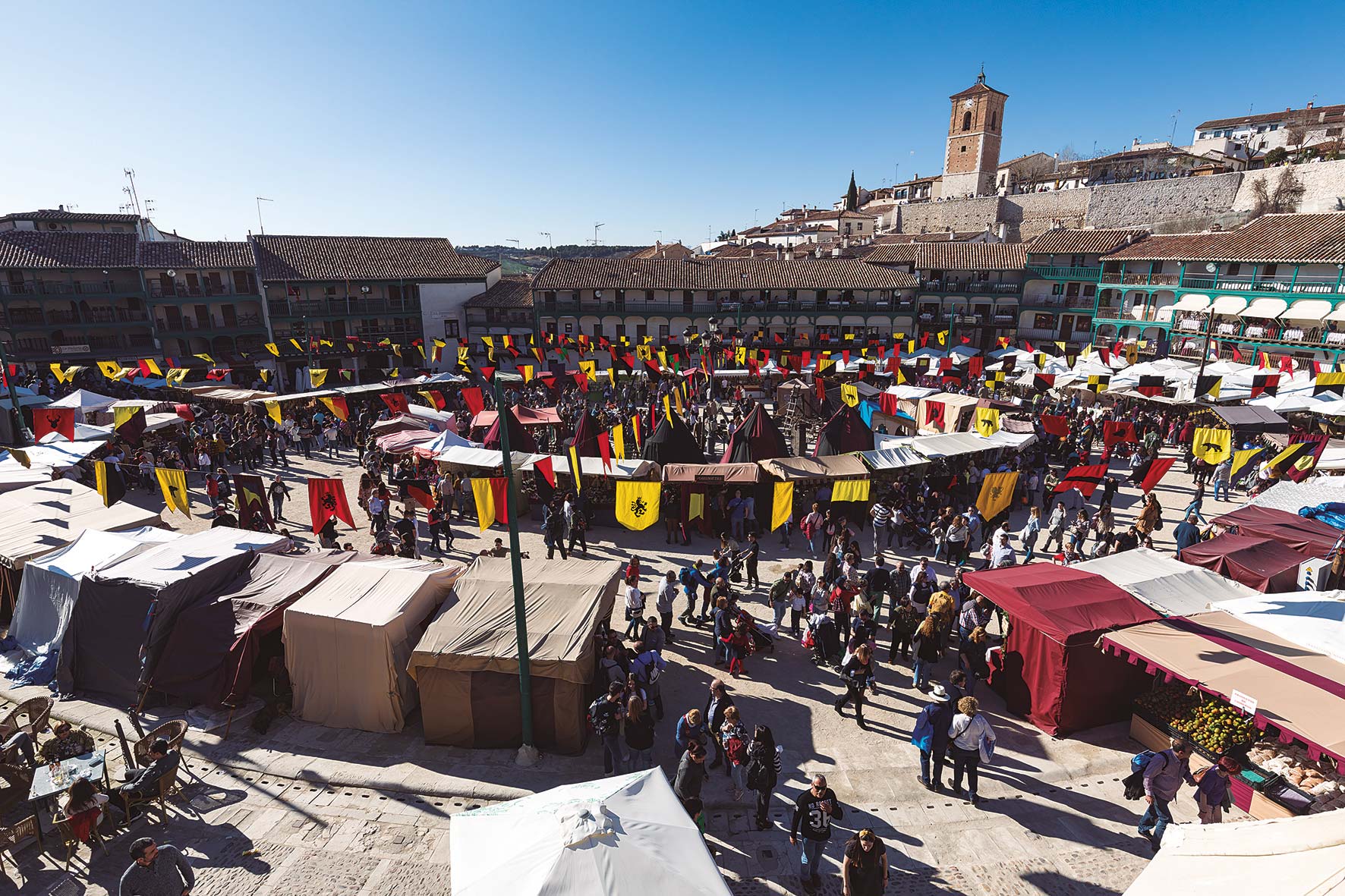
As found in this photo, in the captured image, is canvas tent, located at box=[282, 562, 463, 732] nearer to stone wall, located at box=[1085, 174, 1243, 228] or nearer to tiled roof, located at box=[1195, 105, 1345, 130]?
stone wall, located at box=[1085, 174, 1243, 228]

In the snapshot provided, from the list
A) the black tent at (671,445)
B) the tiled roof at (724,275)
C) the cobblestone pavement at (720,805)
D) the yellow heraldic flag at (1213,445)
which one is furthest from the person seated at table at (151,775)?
the tiled roof at (724,275)

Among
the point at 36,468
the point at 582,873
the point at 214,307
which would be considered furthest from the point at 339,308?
the point at 582,873

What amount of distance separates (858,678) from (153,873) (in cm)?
754

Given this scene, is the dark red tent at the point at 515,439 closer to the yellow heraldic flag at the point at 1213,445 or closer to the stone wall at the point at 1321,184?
the yellow heraldic flag at the point at 1213,445

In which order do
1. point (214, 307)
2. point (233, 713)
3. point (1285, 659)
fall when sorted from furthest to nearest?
1. point (214, 307)
2. point (233, 713)
3. point (1285, 659)

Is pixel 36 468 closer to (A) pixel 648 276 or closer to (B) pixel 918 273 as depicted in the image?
(A) pixel 648 276

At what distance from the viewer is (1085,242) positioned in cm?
4044

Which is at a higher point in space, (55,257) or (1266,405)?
(55,257)

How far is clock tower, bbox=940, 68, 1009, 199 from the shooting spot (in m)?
66.8

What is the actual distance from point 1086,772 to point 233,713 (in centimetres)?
1124

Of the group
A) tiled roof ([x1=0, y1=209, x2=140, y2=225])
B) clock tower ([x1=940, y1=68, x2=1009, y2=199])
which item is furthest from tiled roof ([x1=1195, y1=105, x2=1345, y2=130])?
tiled roof ([x1=0, y1=209, x2=140, y2=225])

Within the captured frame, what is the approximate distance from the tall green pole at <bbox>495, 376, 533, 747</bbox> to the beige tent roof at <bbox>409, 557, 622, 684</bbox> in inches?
7.9

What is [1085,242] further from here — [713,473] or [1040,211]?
[713,473]

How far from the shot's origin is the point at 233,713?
9.05 m
